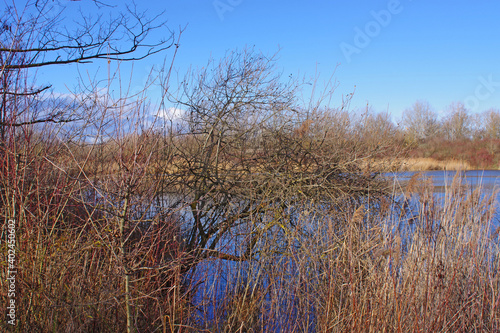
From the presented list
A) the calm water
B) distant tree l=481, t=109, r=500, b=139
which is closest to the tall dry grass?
the calm water

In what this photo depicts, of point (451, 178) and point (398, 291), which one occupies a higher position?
point (451, 178)

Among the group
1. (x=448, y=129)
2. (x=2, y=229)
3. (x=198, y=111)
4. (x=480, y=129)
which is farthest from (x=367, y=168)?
(x=480, y=129)

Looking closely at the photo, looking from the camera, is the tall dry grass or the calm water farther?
the calm water

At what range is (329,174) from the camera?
552cm

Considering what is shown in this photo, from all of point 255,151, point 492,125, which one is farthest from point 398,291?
point 492,125

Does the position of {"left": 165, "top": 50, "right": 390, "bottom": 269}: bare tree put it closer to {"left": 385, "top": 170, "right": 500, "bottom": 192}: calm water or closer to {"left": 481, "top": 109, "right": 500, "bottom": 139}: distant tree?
{"left": 385, "top": 170, "right": 500, "bottom": 192}: calm water

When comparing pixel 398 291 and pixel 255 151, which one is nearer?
pixel 398 291

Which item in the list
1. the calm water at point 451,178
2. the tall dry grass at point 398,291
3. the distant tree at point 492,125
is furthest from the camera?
the distant tree at point 492,125

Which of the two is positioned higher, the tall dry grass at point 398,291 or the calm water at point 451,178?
the calm water at point 451,178

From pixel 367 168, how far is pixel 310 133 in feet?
3.50

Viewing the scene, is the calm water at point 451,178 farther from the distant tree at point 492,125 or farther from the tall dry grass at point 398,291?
the distant tree at point 492,125

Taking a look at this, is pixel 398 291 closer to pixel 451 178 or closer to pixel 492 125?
pixel 451 178

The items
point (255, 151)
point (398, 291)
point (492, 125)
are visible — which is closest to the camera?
point (398, 291)

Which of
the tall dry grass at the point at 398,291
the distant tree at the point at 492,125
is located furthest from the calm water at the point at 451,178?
the distant tree at the point at 492,125
